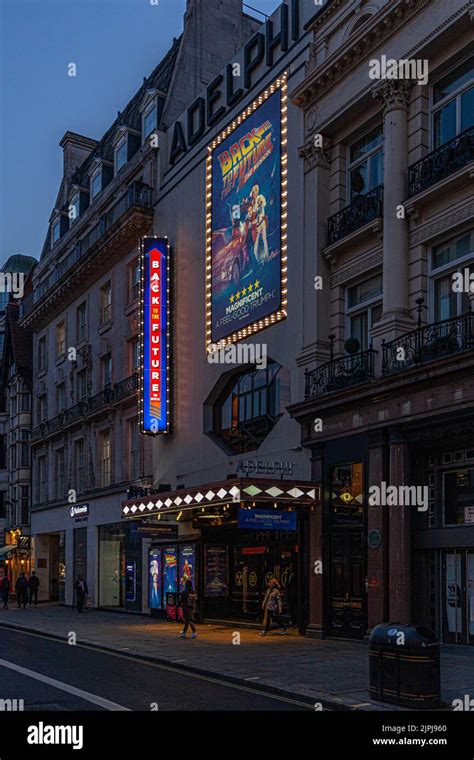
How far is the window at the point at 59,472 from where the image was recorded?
49281 millimetres

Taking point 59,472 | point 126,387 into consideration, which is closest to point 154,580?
point 126,387

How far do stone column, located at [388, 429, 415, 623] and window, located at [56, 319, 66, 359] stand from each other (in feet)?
102

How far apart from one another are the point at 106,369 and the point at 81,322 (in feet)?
17.6

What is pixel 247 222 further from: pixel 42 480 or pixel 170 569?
pixel 42 480

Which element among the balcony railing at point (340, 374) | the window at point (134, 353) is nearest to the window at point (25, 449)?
the window at point (134, 353)

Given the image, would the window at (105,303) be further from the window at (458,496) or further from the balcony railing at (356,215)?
the window at (458,496)

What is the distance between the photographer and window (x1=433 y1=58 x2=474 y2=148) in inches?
845

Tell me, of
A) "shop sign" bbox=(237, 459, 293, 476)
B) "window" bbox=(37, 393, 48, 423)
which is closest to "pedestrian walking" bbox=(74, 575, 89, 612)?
"window" bbox=(37, 393, 48, 423)

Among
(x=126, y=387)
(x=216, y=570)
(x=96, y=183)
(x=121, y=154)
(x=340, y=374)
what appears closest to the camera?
(x=340, y=374)

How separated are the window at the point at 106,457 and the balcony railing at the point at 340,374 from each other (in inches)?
736

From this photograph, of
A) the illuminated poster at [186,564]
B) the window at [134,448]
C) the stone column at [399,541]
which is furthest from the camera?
the window at [134,448]

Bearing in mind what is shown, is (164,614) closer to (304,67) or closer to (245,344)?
(245,344)

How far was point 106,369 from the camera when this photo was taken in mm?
43062
